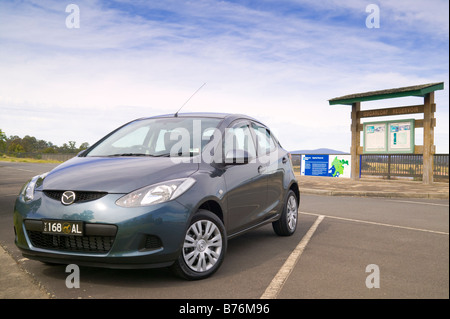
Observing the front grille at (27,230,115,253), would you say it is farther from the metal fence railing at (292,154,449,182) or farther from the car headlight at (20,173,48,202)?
the metal fence railing at (292,154,449,182)

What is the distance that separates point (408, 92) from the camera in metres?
17.9

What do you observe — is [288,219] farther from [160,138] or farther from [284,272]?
[160,138]

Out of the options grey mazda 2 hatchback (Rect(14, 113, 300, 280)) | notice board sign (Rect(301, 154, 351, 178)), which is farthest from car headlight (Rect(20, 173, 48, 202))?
notice board sign (Rect(301, 154, 351, 178))

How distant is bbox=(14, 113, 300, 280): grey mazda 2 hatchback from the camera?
369 cm

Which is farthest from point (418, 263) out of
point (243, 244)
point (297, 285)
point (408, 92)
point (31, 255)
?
point (408, 92)

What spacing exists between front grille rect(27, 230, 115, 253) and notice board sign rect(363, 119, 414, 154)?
1702 cm

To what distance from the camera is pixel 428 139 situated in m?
17.9

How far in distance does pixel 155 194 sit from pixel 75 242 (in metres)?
0.79

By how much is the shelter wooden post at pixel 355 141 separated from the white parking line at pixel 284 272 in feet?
48.1

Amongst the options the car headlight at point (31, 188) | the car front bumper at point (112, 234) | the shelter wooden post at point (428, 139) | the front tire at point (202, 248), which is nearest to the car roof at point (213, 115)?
the front tire at point (202, 248)

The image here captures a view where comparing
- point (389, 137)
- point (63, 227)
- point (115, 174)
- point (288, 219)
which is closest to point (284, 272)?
point (115, 174)

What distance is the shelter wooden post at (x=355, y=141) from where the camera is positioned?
20.5 m
